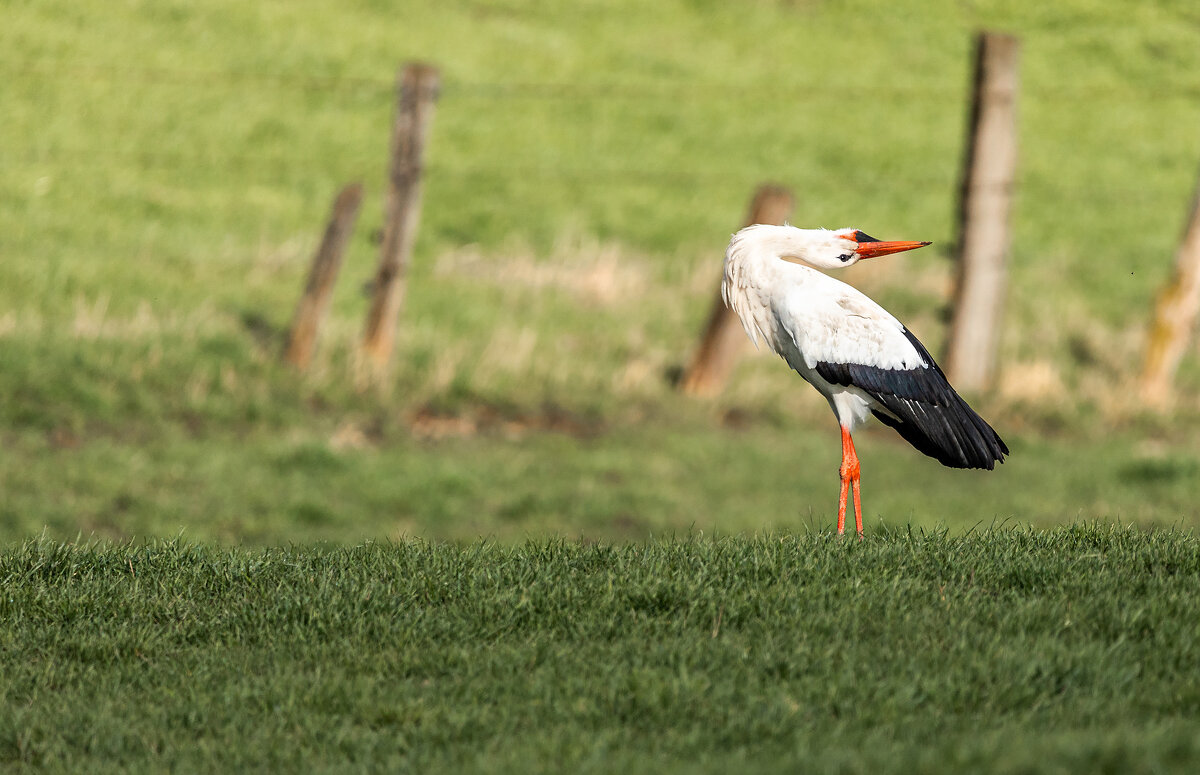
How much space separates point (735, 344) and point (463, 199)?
10772 mm

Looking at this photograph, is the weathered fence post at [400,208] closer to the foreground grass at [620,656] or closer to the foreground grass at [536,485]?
the foreground grass at [536,485]

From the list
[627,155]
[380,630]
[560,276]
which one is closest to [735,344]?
[560,276]

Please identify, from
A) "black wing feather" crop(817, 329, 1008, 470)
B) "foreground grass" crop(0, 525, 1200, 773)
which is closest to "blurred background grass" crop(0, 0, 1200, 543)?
"black wing feather" crop(817, 329, 1008, 470)

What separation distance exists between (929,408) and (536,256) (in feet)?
46.2

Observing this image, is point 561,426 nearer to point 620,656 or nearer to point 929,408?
point 929,408

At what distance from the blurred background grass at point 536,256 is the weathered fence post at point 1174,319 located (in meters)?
0.55

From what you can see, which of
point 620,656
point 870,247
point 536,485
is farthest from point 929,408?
point 536,485

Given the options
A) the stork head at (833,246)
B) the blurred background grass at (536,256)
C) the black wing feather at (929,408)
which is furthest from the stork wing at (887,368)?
the blurred background grass at (536,256)

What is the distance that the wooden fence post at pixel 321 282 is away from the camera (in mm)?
13141

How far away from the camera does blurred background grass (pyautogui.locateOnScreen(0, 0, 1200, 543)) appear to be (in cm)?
1158

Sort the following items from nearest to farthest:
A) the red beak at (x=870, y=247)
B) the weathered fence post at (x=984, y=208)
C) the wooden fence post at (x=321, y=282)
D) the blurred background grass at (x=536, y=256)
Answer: the red beak at (x=870, y=247)
the blurred background grass at (x=536, y=256)
the wooden fence post at (x=321, y=282)
the weathered fence post at (x=984, y=208)

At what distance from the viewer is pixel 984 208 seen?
1434cm

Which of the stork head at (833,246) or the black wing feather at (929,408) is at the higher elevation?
the stork head at (833,246)

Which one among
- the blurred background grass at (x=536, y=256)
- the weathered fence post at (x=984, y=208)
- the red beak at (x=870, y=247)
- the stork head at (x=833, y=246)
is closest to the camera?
the red beak at (x=870, y=247)
